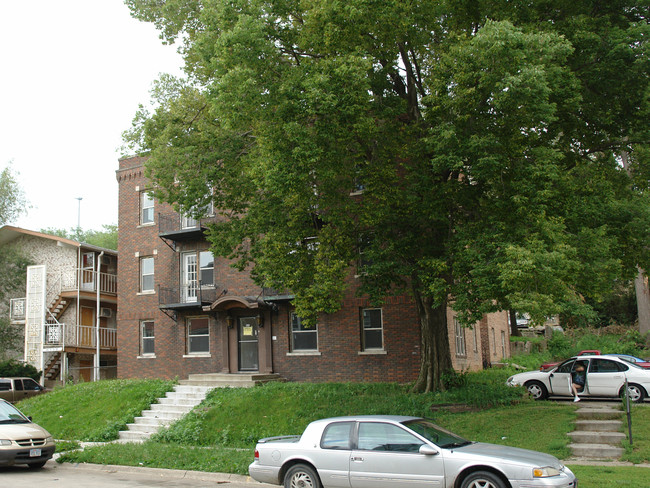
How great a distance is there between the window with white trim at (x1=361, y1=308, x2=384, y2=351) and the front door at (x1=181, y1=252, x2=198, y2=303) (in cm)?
798

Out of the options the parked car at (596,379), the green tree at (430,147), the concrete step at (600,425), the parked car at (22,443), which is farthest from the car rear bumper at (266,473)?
the parked car at (596,379)

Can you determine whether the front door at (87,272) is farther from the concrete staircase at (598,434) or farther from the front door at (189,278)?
the concrete staircase at (598,434)

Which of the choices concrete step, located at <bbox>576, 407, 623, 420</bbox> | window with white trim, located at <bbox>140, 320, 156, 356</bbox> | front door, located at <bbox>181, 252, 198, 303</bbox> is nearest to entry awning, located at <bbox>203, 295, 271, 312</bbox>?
front door, located at <bbox>181, 252, 198, 303</bbox>

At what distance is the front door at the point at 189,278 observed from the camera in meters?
27.1

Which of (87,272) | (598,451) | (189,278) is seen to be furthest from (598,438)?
(87,272)

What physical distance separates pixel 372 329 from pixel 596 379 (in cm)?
795

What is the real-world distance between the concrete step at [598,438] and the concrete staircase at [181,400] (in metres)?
11.7

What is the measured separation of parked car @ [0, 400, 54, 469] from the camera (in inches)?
520

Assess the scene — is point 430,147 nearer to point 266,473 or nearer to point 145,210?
point 266,473

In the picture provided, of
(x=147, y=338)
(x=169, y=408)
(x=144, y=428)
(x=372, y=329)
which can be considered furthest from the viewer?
(x=147, y=338)

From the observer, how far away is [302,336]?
24.5m

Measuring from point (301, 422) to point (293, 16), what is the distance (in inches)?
444

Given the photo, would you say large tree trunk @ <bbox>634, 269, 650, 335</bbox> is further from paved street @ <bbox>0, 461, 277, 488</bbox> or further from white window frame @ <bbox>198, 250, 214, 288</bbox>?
paved street @ <bbox>0, 461, 277, 488</bbox>

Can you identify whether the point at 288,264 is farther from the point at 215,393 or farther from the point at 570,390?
the point at 570,390
